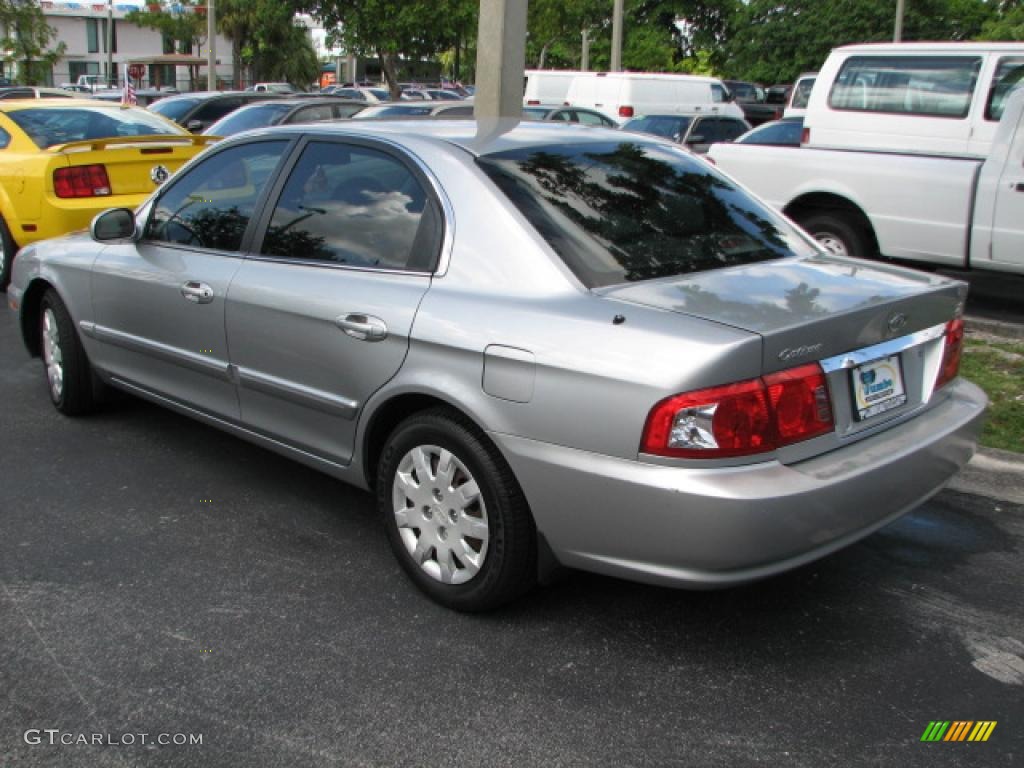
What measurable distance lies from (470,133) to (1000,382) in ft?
12.0

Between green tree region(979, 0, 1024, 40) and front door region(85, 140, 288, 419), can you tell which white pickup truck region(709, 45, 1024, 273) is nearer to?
front door region(85, 140, 288, 419)

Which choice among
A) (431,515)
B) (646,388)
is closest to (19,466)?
(431,515)

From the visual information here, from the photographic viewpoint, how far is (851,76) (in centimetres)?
1080

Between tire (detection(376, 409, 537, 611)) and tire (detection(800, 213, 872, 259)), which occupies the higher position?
tire (detection(800, 213, 872, 259))

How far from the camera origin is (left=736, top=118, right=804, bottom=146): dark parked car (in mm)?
A: 14141

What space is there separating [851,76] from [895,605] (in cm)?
836

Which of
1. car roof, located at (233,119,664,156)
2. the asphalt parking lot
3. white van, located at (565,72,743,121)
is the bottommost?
the asphalt parking lot

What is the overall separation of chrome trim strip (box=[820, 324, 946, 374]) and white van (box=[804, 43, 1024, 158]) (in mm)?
6834

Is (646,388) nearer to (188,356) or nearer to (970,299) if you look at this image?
(188,356)

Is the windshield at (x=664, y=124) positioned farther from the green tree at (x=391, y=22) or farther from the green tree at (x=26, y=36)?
the green tree at (x=26, y=36)

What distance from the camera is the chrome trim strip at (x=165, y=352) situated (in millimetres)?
4410

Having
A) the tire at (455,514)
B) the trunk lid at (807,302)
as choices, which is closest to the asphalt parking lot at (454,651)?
the tire at (455,514)

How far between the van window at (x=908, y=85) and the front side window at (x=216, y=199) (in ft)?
25.7

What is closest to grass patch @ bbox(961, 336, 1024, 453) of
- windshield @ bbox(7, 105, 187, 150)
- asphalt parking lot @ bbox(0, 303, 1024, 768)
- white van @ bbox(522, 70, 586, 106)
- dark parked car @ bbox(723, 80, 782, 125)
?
asphalt parking lot @ bbox(0, 303, 1024, 768)
